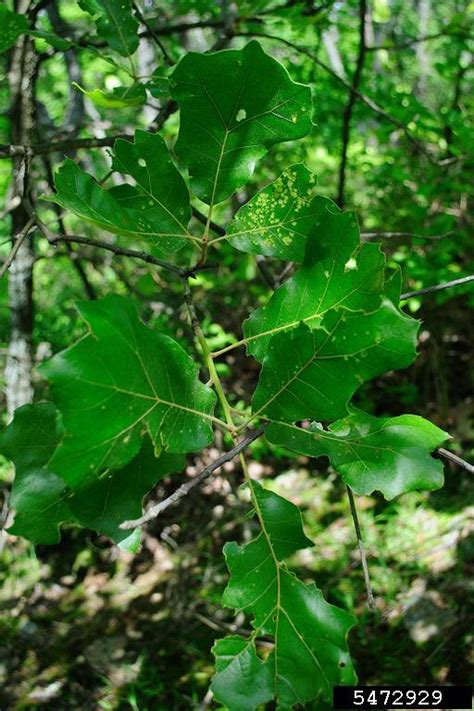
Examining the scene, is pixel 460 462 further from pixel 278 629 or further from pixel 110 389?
pixel 110 389

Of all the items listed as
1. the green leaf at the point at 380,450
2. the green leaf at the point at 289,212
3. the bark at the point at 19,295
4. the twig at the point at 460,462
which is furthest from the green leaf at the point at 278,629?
the bark at the point at 19,295

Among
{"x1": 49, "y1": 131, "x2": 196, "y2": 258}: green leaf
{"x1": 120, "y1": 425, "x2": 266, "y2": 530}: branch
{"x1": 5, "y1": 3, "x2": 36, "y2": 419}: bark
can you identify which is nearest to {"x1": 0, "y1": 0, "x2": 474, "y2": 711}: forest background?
{"x1": 5, "y1": 3, "x2": 36, "y2": 419}: bark

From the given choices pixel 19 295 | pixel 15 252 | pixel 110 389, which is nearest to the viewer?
pixel 110 389

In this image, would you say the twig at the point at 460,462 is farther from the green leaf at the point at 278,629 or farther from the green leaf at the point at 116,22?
the green leaf at the point at 116,22

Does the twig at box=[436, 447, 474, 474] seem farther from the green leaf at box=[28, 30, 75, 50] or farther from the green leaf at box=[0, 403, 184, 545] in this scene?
the green leaf at box=[28, 30, 75, 50]

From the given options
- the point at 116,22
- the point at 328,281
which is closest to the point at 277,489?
the point at 116,22

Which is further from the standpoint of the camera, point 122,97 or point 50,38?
point 50,38
